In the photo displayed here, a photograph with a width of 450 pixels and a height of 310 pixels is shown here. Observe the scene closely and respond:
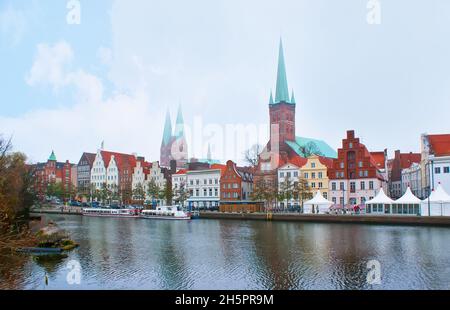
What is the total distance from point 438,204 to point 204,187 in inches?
2005

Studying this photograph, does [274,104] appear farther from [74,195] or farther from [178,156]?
[74,195]

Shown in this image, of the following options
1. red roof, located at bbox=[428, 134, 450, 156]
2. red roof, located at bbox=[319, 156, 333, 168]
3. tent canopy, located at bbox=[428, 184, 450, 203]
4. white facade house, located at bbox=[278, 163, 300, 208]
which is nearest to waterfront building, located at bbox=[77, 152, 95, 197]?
white facade house, located at bbox=[278, 163, 300, 208]

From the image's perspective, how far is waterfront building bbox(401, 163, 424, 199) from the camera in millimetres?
80500

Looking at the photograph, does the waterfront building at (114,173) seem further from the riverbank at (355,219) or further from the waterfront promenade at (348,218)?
the riverbank at (355,219)

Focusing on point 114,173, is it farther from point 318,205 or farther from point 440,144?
point 440,144

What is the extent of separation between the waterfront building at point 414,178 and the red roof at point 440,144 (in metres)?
9.80

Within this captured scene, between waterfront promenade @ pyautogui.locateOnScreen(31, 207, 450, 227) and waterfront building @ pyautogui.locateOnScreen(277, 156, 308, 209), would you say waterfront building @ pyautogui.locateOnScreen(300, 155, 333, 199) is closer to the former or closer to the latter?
waterfront building @ pyautogui.locateOnScreen(277, 156, 308, 209)

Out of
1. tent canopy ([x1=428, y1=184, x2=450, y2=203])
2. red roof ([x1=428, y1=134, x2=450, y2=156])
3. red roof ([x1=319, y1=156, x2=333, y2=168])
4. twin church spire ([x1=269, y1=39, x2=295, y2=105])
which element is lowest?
tent canopy ([x1=428, y1=184, x2=450, y2=203])

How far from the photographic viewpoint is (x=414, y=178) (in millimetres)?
85062

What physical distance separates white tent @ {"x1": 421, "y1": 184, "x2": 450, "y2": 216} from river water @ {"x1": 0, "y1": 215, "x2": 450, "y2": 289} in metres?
14.1

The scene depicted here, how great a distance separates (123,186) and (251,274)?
316 ft

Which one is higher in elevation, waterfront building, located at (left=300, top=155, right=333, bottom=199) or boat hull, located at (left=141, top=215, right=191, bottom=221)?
waterfront building, located at (left=300, top=155, right=333, bottom=199)

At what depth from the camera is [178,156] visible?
164125mm

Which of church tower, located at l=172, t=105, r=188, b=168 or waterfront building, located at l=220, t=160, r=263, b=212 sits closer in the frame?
waterfront building, located at l=220, t=160, r=263, b=212
